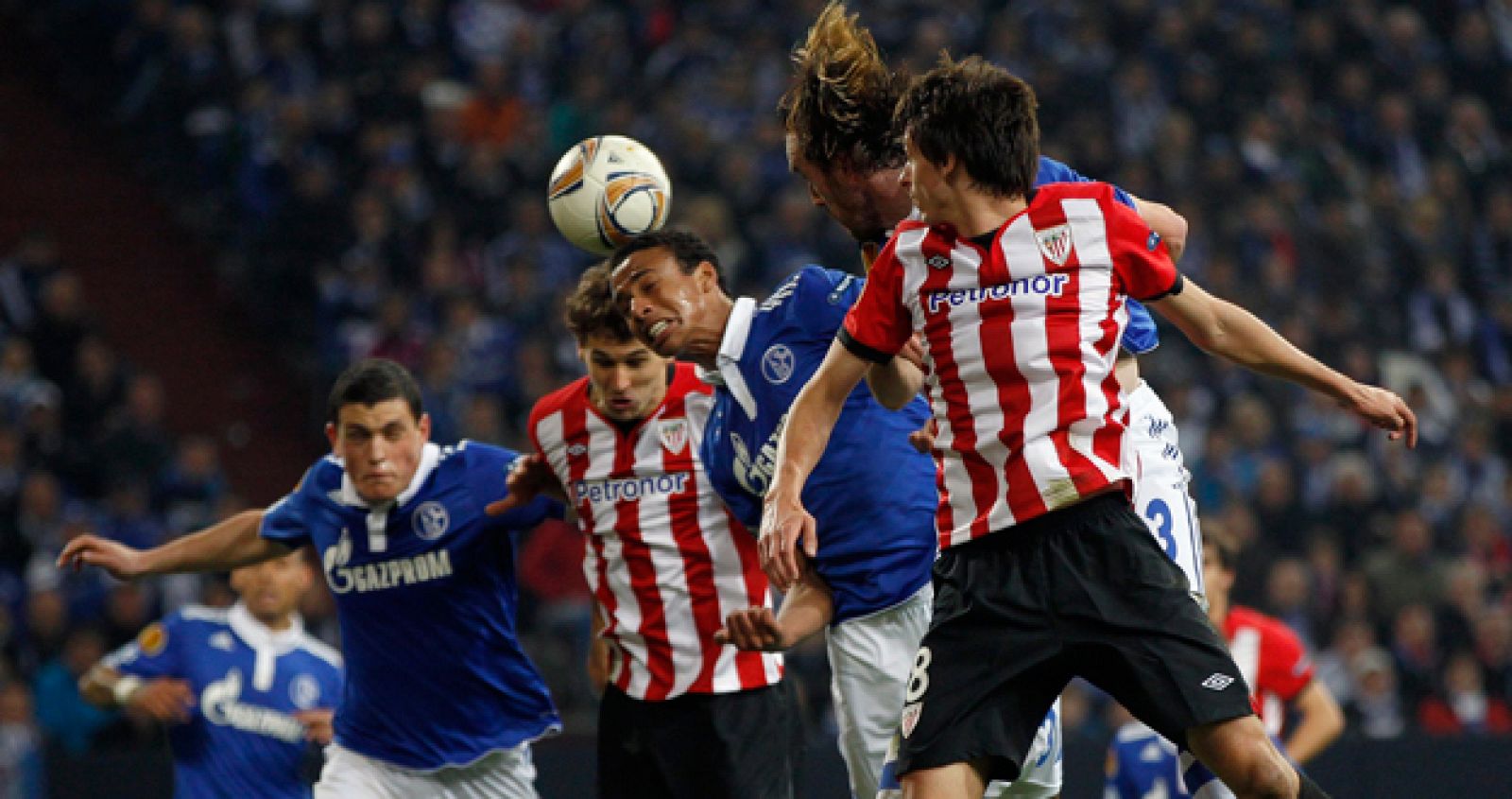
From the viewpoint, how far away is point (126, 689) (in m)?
7.39

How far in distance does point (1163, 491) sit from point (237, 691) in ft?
14.3

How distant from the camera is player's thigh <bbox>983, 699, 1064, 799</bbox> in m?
4.68

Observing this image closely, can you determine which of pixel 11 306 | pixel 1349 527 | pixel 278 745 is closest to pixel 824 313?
pixel 278 745

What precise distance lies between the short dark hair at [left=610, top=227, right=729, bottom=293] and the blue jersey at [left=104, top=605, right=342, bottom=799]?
10.1 feet

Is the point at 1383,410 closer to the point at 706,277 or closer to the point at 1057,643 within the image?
the point at 1057,643

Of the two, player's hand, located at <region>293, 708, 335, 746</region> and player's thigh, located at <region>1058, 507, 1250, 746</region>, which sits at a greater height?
player's hand, located at <region>293, 708, 335, 746</region>

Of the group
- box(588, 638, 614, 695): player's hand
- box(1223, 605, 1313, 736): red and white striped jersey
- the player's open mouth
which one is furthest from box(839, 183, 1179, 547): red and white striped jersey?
box(1223, 605, 1313, 736): red and white striped jersey

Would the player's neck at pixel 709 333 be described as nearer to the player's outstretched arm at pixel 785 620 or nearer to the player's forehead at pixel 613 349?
the player's forehead at pixel 613 349

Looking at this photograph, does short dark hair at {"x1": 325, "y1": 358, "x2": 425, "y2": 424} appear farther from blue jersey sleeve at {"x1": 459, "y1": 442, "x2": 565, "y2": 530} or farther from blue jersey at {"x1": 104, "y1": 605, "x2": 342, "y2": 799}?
blue jersey at {"x1": 104, "y1": 605, "x2": 342, "y2": 799}

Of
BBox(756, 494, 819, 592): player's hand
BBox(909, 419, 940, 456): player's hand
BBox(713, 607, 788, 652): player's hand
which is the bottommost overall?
BBox(713, 607, 788, 652): player's hand

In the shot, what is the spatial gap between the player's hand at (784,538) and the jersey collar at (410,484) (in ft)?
7.36

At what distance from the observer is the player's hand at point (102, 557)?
5.83 meters

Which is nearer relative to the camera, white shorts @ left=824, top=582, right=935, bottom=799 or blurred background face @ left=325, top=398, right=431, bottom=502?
white shorts @ left=824, top=582, right=935, bottom=799

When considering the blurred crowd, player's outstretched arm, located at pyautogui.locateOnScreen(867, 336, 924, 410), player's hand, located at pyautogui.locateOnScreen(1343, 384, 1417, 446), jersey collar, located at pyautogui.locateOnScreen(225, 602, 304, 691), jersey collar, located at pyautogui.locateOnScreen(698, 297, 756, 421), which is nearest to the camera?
player's hand, located at pyautogui.locateOnScreen(1343, 384, 1417, 446)
